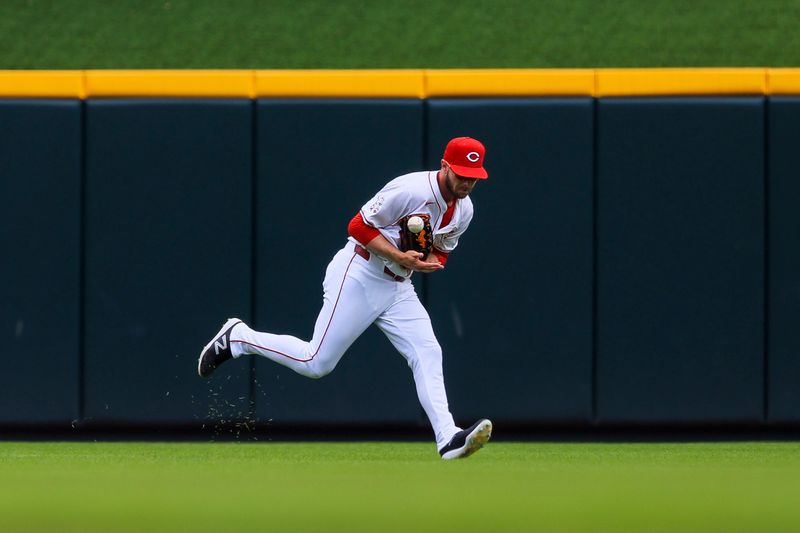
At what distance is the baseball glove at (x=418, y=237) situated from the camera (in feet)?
19.4

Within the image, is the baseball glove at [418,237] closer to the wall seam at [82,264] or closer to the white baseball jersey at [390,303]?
the white baseball jersey at [390,303]

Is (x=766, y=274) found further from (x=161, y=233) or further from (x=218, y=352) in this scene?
(x=161, y=233)

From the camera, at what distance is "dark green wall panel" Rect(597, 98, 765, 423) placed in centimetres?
739

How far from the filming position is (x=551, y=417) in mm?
7469

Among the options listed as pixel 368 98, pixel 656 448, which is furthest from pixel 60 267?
pixel 656 448

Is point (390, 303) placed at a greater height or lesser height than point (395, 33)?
lesser

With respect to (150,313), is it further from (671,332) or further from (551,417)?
(671,332)

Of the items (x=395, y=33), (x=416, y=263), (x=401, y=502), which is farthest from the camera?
(x=395, y=33)

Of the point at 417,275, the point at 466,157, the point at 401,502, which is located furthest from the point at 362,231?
the point at 401,502

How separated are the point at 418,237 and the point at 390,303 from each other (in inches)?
14.3

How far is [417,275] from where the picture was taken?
7367 millimetres

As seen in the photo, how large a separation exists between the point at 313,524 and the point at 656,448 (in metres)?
5.17

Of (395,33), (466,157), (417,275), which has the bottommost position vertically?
(417,275)

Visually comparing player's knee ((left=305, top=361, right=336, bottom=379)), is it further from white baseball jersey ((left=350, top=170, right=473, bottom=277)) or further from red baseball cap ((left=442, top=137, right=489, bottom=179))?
red baseball cap ((left=442, top=137, right=489, bottom=179))
